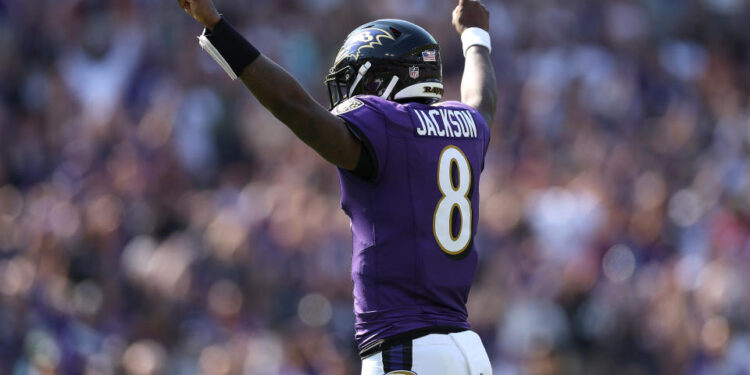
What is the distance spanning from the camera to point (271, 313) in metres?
10.3

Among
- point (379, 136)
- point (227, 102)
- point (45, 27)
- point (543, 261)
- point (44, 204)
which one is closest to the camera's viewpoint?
point (379, 136)

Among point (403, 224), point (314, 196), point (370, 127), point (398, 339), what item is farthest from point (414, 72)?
point (314, 196)

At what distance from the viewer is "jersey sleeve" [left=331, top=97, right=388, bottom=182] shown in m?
4.43

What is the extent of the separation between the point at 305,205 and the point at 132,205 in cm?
169

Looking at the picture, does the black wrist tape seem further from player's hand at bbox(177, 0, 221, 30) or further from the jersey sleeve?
the jersey sleeve

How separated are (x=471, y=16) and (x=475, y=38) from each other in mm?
173

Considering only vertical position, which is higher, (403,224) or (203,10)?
(203,10)

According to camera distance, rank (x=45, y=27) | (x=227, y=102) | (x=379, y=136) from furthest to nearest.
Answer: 1. (x=45, y=27)
2. (x=227, y=102)
3. (x=379, y=136)

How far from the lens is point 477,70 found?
568 cm

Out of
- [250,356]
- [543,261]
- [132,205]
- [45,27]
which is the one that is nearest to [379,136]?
[250,356]

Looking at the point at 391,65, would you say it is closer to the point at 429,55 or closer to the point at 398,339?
the point at 429,55

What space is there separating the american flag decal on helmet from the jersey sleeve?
463mm

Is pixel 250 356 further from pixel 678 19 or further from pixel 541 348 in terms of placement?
pixel 678 19

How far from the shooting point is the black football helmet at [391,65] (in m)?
4.83
